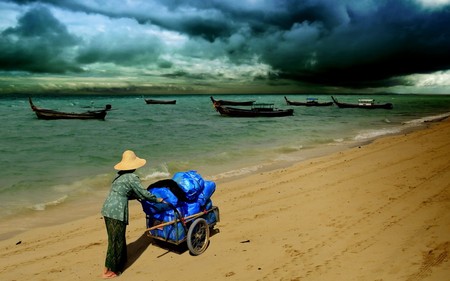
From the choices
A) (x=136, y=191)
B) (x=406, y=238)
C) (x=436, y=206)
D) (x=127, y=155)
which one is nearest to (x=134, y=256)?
(x=136, y=191)

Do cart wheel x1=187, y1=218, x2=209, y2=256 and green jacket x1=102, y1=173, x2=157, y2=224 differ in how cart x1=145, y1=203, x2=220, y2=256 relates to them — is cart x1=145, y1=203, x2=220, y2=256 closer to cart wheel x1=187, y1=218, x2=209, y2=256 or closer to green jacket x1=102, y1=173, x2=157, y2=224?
cart wheel x1=187, y1=218, x2=209, y2=256

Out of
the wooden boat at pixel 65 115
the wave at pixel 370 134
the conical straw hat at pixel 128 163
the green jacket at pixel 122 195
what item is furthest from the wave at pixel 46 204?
the wooden boat at pixel 65 115

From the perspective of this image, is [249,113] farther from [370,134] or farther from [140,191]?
[140,191]

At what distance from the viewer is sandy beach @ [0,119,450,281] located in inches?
169

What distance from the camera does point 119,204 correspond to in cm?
437

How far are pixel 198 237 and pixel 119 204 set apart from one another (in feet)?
4.60

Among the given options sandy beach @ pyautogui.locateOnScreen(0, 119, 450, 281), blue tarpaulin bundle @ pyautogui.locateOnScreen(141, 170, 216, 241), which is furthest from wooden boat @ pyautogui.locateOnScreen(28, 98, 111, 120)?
blue tarpaulin bundle @ pyautogui.locateOnScreen(141, 170, 216, 241)

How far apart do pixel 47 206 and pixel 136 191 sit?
5.22 m

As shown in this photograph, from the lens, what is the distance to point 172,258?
4922 millimetres

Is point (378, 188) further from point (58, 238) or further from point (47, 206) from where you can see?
point (47, 206)

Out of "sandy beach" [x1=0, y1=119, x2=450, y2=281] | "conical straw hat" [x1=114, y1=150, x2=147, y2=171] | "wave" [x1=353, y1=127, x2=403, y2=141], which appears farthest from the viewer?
"wave" [x1=353, y1=127, x2=403, y2=141]

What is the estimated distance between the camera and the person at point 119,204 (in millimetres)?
4355

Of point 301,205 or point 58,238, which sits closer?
point 58,238

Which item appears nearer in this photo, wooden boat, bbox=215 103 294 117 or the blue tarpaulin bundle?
the blue tarpaulin bundle
